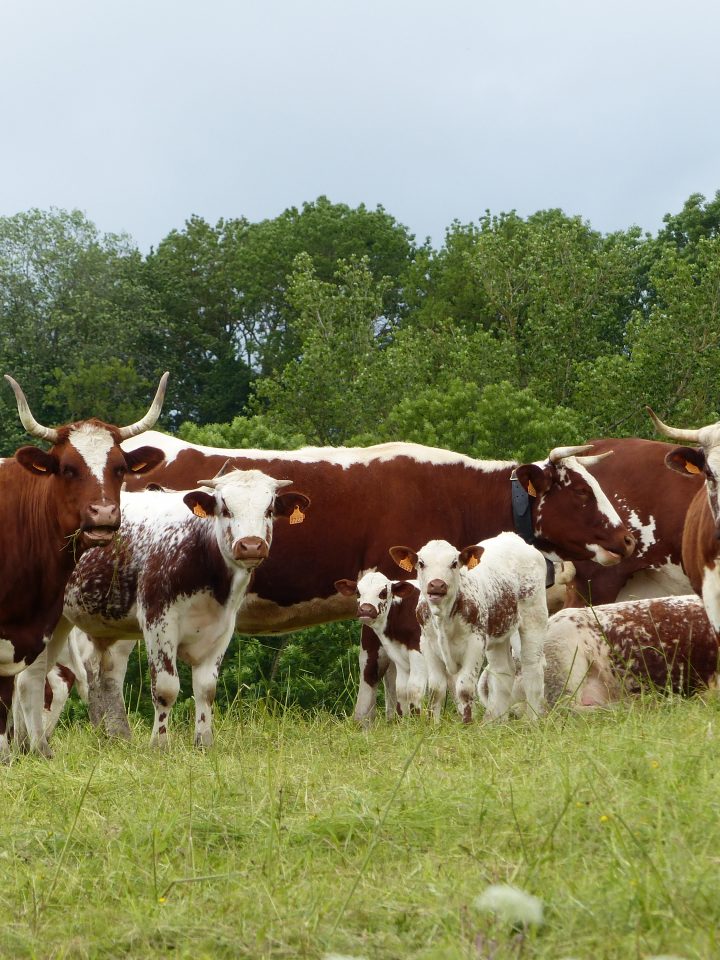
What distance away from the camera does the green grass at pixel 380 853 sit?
4.14 metres

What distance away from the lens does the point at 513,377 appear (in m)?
38.4

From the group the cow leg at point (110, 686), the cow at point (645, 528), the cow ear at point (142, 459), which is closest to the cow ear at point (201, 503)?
the cow ear at point (142, 459)

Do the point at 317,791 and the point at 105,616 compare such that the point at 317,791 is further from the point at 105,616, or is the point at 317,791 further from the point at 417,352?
the point at 417,352

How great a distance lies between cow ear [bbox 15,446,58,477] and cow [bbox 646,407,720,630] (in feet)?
12.7

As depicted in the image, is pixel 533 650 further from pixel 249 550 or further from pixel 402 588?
pixel 249 550

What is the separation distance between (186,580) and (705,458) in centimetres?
360

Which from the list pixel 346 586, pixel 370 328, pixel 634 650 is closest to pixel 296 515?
pixel 346 586

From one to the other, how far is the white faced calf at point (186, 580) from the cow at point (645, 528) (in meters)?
4.25

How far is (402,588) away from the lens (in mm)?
11000

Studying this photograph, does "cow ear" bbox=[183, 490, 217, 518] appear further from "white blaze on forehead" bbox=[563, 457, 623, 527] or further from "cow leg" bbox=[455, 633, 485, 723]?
"white blaze on forehead" bbox=[563, 457, 623, 527]

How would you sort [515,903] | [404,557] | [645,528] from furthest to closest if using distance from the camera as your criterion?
[645,528] → [404,557] → [515,903]

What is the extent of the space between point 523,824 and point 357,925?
3.04 feet

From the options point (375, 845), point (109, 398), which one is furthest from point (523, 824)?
point (109, 398)

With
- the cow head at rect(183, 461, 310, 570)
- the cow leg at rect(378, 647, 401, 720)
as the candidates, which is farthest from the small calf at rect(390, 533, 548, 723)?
the cow leg at rect(378, 647, 401, 720)
